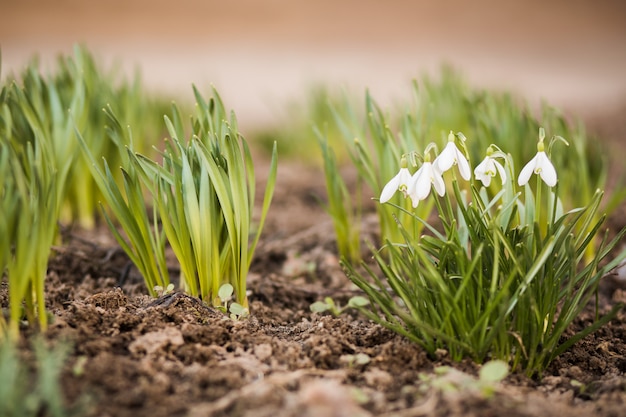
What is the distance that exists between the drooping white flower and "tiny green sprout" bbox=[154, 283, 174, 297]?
73cm

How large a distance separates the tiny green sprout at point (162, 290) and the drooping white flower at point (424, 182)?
730 millimetres

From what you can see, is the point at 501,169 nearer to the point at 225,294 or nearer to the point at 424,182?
the point at 424,182

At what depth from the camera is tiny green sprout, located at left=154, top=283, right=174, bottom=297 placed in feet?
5.28

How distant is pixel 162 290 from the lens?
5.38ft

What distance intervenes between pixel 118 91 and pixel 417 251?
1.77 m

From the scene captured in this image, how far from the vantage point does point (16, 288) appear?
1232 millimetres

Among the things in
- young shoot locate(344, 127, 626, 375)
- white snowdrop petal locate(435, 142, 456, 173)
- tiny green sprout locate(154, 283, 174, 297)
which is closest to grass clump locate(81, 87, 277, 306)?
tiny green sprout locate(154, 283, 174, 297)

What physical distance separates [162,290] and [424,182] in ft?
2.67

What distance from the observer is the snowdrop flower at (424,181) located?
1.25 metres

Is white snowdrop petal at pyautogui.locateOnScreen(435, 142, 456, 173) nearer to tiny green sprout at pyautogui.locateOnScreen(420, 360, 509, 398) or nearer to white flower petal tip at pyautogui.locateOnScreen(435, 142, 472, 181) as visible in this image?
white flower petal tip at pyautogui.locateOnScreen(435, 142, 472, 181)

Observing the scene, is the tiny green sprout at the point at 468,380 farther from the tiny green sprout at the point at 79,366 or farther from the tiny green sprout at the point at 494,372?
the tiny green sprout at the point at 79,366

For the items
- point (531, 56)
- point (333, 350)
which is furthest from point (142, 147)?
point (531, 56)

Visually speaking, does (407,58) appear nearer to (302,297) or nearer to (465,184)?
(465,184)

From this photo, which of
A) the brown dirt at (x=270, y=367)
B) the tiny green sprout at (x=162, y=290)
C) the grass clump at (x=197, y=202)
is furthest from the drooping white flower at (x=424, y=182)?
the tiny green sprout at (x=162, y=290)
